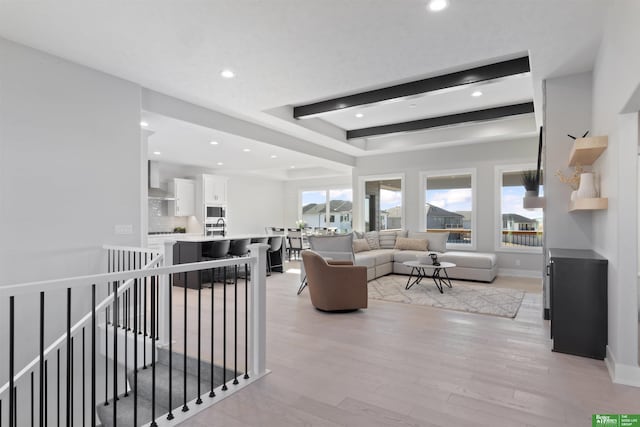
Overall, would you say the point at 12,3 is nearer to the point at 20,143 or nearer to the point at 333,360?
the point at 20,143

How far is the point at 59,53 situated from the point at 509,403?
4857 mm

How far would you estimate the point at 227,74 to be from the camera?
404 cm

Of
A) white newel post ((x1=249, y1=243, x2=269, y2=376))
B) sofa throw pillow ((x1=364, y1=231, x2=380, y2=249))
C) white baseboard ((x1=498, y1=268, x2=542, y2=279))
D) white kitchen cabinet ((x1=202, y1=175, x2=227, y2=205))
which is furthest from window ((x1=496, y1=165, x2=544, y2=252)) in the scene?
white kitchen cabinet ((x1=202, y1=175, x2=227, y2=205))

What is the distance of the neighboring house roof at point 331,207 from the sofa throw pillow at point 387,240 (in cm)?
330

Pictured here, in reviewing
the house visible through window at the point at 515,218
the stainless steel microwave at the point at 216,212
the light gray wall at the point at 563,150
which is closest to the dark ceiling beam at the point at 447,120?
the house visible through window at the point at 515,218

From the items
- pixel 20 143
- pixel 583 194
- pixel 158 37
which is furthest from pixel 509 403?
pixel 20 143

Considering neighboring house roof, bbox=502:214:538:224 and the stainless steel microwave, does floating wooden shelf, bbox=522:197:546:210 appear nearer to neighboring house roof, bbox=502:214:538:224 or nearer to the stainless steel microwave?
neighboring house roof, bbox=502:214:538:224

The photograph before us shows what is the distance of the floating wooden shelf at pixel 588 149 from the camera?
3.09 m

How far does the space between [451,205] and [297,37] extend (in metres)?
6.18

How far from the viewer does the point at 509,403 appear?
2.34m

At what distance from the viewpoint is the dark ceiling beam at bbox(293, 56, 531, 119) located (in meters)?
4.18

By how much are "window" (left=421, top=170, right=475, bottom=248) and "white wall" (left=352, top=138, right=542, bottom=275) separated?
16 centimetres

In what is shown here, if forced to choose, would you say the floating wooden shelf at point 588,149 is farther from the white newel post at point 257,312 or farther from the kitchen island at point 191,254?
the kitchen island at point 191,254

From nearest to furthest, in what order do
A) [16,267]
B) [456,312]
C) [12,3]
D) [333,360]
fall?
[12,3] → [333,360] → [16,267] → [456,312]
